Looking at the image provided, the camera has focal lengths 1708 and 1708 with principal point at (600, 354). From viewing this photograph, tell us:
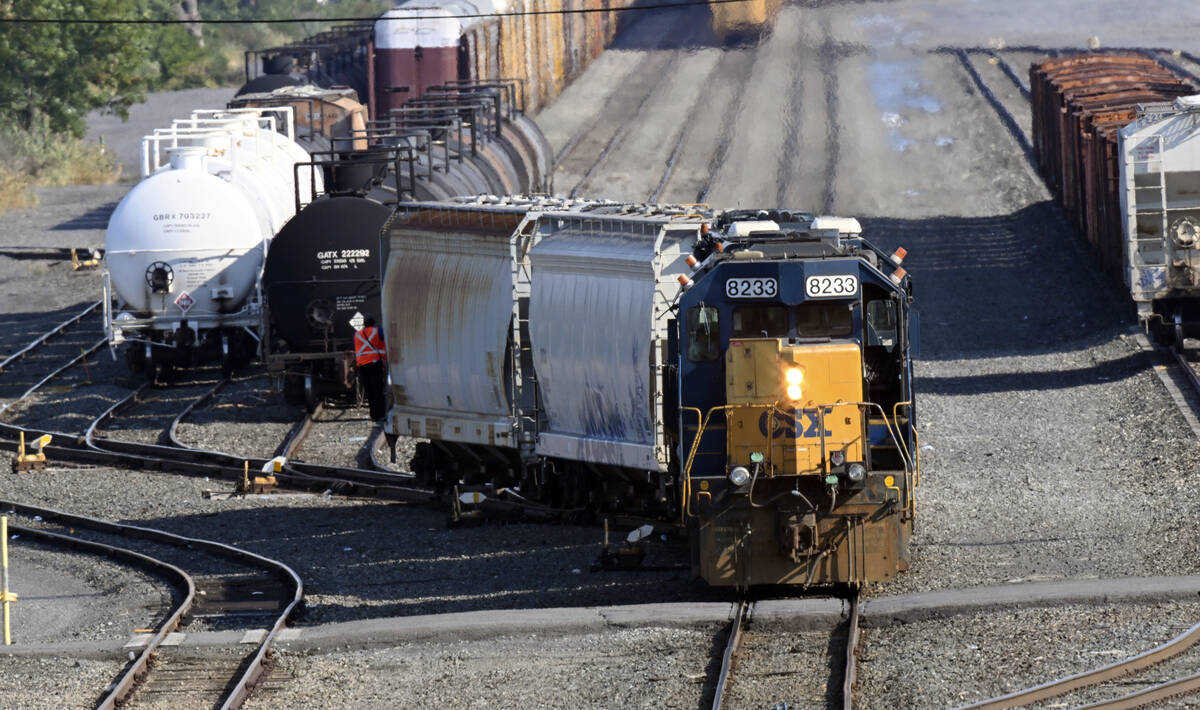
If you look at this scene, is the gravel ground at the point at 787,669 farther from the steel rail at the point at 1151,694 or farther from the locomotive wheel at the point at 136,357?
the locomotive wheel at the point at 136,357

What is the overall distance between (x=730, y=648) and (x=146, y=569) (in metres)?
7.02

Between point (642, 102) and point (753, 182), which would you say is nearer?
point (753, 182)

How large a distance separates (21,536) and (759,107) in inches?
1463

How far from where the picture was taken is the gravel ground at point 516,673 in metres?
12.1

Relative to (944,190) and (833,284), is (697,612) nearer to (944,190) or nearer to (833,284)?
(833,284)

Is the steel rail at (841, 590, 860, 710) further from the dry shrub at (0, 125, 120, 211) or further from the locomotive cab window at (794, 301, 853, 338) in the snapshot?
the dry shrub at (0, 125, 120, 211)

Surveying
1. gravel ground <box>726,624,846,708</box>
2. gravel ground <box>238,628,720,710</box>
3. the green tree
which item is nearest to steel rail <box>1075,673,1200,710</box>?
gravel ground <box>726,624,846,708</box>

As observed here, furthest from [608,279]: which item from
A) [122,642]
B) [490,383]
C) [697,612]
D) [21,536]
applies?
[21,536]

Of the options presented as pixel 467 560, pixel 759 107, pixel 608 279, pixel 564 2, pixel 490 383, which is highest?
pixel 564 2

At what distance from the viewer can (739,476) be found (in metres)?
13.4

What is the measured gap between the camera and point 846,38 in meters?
60.2

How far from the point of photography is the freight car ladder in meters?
24.6

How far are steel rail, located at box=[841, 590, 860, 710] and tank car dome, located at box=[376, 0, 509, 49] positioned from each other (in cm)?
3532

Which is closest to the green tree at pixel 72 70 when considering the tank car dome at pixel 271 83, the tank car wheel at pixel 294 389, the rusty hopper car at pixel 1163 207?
the tank car dome at pixel 271 83
